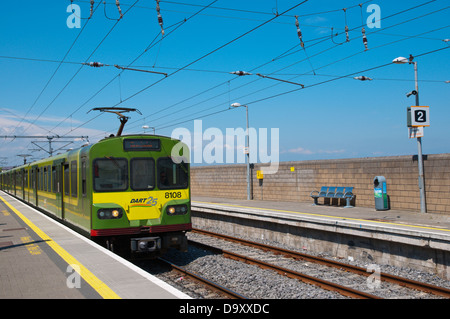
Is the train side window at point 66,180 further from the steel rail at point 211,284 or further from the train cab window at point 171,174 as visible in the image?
the steel rail at point 211,284

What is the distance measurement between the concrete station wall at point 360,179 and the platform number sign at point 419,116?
1.20 metres

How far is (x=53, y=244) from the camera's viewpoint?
995cm

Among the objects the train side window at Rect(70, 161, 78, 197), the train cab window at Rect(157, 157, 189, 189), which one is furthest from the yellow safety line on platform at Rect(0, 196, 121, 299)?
the train cab window at Rect(157, 157, 189, 189)

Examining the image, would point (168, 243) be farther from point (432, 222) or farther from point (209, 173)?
point (209, 173)

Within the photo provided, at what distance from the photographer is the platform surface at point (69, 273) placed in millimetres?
5934

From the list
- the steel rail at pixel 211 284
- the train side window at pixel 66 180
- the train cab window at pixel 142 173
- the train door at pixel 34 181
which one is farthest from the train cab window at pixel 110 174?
the train door at pixel 34 181

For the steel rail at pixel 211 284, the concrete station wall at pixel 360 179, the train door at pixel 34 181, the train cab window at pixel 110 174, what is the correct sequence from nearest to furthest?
the steel rail at pixel 211 284, the train cab window at pixel 110 174, the concrete station wall at pixel 360 179, the train door at pixel 34 181

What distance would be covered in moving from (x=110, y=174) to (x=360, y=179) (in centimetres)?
1132

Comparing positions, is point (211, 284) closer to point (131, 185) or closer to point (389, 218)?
point (131, 185)

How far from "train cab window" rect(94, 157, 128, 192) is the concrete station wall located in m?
10.5

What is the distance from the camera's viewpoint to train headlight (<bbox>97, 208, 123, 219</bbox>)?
30.2 feet

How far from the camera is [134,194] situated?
373 inches
